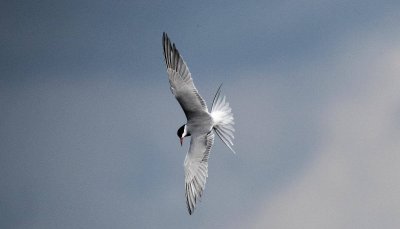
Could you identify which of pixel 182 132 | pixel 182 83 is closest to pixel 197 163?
pixel 182 132

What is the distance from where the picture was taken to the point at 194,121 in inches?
842

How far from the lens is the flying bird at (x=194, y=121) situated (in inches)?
786

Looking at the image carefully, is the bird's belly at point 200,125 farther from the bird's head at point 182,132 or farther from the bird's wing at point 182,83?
the bird's wing at point 182,83

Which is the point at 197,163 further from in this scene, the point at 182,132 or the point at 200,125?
the point at 200,125

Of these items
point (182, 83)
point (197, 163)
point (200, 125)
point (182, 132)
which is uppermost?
point (182, 83)

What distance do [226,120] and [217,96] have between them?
976 mm

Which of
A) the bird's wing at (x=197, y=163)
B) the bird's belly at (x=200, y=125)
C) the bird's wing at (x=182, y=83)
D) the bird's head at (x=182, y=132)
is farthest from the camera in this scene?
the bird's head at (x=182, y=132)

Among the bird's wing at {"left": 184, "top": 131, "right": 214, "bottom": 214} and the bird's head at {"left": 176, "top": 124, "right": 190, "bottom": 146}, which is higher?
the bird's head at {"left": 176, "top": 124, "right": 190, "bottom": 146}

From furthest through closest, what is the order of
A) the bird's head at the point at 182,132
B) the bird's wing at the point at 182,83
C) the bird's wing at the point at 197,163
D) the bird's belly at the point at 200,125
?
1. the bird's head at the point at 182,132
2. the bird's belly at the point at 200,125
3. the bird's wing at the point at 197,163
4. the bird's wing at the point at 182,83

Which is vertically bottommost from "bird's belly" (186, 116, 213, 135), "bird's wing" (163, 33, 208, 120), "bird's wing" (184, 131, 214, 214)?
"bird's wing" (184, 131, 214, 214)

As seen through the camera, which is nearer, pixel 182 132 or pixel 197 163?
pixel 182 132

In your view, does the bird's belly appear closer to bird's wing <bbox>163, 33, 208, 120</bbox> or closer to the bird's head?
the bird's head

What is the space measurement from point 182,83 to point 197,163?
3246mm

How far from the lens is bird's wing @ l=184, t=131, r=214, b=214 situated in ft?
68.5
